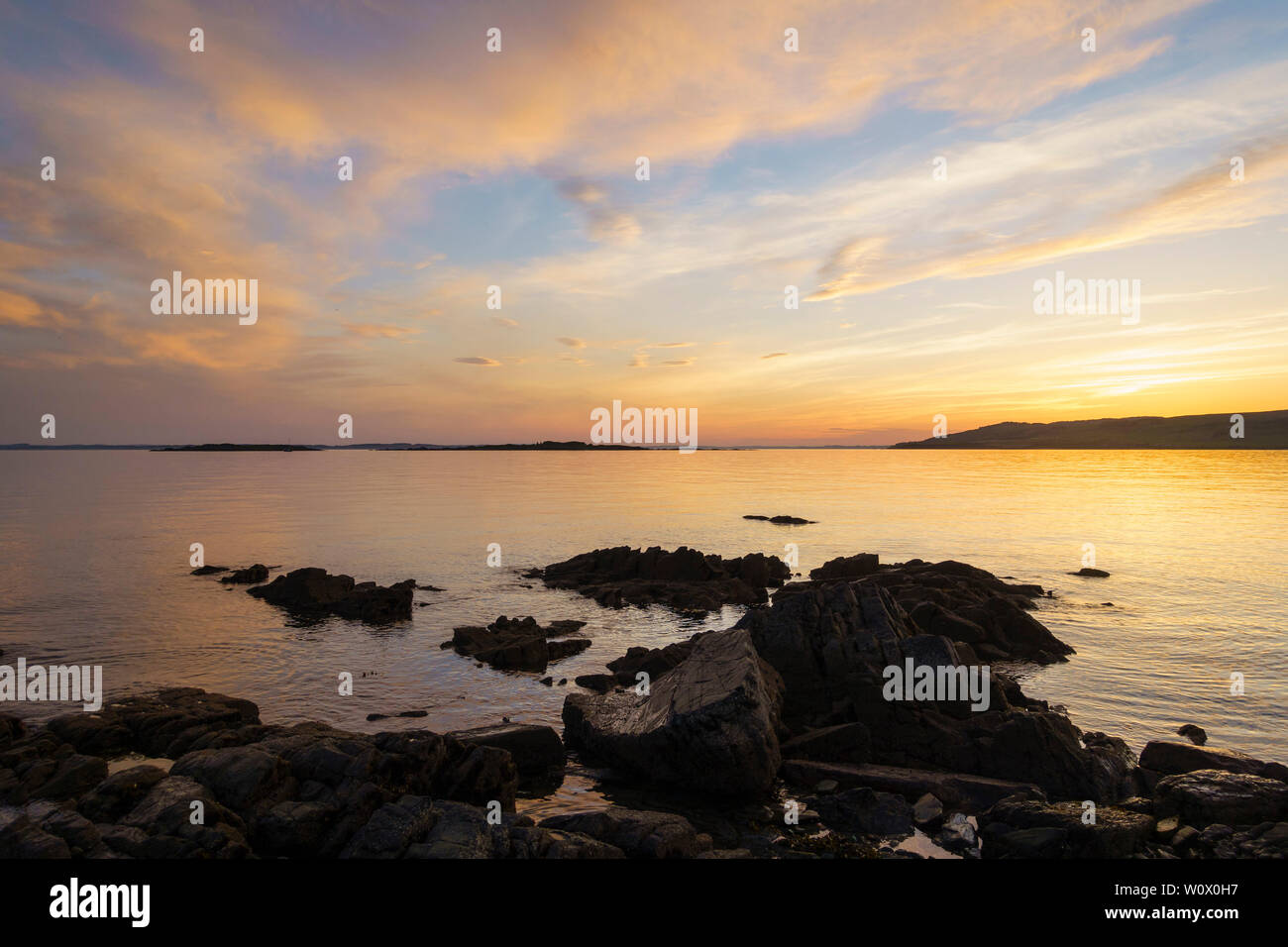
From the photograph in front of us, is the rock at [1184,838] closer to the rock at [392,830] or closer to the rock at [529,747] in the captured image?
the rock at [529,747]

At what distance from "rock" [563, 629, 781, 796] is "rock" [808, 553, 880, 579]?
21.4 metres

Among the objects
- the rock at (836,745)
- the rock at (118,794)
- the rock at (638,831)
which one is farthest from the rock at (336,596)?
the rock at (638,831)

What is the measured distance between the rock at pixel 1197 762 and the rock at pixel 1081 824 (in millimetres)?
3800

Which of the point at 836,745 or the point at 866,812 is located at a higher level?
the point at 836,745

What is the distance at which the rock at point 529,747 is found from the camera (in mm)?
15008

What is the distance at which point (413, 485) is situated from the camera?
12188cm

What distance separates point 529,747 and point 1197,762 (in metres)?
14.5

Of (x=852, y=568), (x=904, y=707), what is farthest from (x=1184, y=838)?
(x=852, y=568)

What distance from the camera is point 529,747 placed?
50.2 feet

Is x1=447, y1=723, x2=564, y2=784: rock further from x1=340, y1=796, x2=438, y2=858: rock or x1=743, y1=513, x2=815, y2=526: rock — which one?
x1=743, y1=513, x2=815, y2=526: rock

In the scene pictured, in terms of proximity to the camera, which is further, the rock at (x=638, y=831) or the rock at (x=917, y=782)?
the rock at (x=917, y=782)

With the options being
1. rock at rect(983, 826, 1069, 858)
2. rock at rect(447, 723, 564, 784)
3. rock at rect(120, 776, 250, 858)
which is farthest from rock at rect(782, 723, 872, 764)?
rock at rect(120, 776, 250, 858)

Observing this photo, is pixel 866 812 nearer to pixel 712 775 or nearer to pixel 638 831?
pixel 712 775
